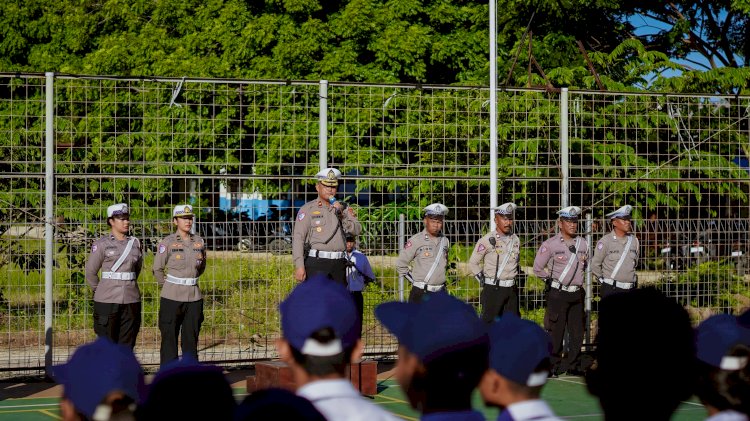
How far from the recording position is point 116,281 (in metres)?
11.5

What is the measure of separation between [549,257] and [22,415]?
6063 millimetres

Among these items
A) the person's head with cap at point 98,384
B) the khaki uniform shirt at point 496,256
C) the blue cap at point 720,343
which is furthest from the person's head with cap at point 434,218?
the person's head with cap at point 98,384

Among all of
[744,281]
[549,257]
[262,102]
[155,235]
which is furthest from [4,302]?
[744,281]

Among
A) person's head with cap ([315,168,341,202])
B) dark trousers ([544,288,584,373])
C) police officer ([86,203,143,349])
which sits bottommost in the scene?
dark trousers ([544,288,584,373])

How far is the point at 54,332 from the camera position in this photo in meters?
12.9

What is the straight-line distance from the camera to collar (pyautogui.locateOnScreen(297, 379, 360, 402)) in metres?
3.30

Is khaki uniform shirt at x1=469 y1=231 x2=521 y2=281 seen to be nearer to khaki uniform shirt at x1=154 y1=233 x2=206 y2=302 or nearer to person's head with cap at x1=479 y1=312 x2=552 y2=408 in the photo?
khaki uniform shirt at x1=154 y1=233 x2=206 y2=302

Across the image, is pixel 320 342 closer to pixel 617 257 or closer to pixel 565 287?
pixel 565 287

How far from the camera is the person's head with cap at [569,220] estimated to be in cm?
1343

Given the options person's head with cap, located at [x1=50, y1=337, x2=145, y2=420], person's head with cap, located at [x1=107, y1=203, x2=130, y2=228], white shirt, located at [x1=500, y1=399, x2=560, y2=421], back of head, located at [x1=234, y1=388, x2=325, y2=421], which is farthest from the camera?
person's head with cap, located at [x1=107, y1=203, x2=130, y2=228]

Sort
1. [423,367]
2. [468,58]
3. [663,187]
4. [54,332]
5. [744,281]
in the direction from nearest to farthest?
[423,367], [54,332], [744,281], [663,187], [468,58]

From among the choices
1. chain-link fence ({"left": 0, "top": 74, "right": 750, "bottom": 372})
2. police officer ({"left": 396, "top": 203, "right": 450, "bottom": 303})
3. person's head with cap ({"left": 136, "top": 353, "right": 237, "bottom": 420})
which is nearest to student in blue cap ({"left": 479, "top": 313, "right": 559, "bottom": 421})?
person's head with cap ({"left": 136, "top": 353, "right": 237, "bottom": 420})

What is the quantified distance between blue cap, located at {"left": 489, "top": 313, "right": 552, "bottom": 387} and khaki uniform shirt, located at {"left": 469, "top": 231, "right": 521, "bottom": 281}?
960 centimetres

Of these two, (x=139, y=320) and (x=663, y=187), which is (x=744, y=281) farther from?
(x=139, y=320)
